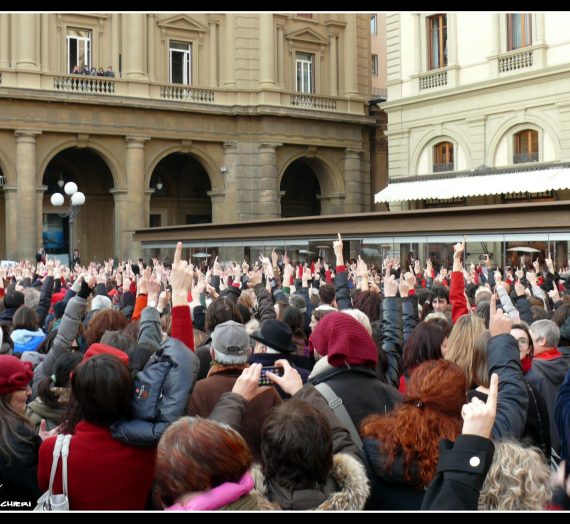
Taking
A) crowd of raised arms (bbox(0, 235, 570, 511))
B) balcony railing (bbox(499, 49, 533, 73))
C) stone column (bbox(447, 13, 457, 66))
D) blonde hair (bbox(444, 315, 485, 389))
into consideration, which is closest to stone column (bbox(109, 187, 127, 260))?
stone column (bbox(447, 13, 457, 66))

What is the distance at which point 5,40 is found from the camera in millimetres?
30391

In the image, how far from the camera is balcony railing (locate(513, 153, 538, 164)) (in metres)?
26.6

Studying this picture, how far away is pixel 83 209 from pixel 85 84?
21.5ft

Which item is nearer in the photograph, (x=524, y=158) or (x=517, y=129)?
(x=524, y=158)

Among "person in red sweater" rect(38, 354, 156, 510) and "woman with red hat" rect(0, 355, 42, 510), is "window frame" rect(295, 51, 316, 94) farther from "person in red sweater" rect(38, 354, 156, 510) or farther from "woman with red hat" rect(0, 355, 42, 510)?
"person in red sweater" rect(38, 354, 156, 510)

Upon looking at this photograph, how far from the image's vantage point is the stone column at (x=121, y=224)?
104 feet

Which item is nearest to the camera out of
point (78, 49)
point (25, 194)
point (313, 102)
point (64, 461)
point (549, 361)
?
point (64, 461)

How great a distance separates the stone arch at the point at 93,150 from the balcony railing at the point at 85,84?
1.89 meters

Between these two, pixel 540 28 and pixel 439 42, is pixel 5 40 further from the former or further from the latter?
pixel 540 28

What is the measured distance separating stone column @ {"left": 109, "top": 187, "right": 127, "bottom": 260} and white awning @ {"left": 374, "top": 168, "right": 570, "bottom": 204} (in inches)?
383

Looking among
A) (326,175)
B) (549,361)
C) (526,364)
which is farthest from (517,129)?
(526,364)

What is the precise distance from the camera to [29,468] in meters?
4.10

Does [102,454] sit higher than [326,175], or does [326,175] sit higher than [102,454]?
[326,175]

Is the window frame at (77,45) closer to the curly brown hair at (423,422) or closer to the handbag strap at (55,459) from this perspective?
the handbag strap at (55,459)
